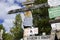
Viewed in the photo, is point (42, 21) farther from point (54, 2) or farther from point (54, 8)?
point (54, 8)

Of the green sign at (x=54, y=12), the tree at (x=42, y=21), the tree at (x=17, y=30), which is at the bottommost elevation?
the tree at (x=17, y=30)

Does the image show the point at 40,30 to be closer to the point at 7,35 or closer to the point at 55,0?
the point at 7,35

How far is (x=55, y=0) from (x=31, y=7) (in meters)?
0.79

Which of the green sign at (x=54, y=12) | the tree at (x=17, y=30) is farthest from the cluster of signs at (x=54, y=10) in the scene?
the tree at (x=17, y=30)

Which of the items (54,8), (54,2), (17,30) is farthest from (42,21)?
(54,8)

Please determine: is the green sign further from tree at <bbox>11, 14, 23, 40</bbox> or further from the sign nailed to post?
tree at <bbox>11, 14, 23, 40</bbox>

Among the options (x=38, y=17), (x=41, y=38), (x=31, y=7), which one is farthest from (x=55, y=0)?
(x=38, y=17)

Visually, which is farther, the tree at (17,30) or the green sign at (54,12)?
the tree at (17,30)

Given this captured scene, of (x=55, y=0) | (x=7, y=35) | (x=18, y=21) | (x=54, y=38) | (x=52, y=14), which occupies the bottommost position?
(x=7, y=35)

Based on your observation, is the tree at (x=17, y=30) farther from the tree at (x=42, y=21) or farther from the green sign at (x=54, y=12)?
the green sign at (x=54, y=12)

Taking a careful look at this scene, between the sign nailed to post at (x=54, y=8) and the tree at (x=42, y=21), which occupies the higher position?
the sign nailed to post at (x=54, y=8)

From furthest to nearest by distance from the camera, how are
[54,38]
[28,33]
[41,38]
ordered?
1. [41,38]
2. [28,33]
3. [54,38]

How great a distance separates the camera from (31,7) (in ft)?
21.2

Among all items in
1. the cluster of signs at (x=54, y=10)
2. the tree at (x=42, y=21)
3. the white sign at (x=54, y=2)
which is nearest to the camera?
the cluster of signs at (x=54, y=10)
